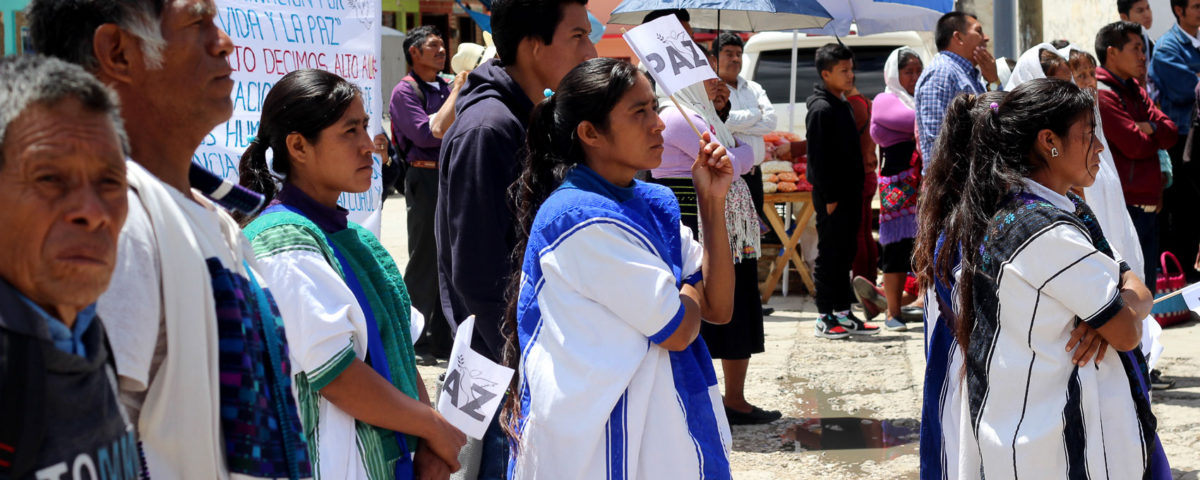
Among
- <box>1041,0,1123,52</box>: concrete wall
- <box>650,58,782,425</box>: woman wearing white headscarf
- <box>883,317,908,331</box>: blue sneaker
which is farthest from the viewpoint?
<box>1041,0,1123,52</box>: concrete wall

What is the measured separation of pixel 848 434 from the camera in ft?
18.4

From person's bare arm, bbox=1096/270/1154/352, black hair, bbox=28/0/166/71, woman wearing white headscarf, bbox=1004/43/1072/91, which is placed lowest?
person's bare arm, bbox=1096/270/1154/352

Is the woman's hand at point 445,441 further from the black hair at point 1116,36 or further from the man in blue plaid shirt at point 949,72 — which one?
the black hair at point 1116,36

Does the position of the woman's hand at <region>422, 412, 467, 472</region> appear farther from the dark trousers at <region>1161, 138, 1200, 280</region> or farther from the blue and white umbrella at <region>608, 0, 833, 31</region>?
the dark trousers at <region>1161, 138, 1200, 280</region>

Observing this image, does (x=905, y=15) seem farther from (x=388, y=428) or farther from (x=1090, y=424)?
(x=388, y=428)

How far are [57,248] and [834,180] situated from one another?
6783 mm

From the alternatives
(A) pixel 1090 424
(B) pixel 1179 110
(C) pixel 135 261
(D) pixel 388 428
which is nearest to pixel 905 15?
(B) pixel 1179 110

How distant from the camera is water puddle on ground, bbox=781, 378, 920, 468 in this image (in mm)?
5266

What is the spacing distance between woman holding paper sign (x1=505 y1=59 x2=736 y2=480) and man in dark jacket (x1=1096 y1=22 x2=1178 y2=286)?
4.45m

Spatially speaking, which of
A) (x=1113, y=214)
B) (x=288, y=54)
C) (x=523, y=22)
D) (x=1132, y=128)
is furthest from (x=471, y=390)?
(x=1132, y=128)

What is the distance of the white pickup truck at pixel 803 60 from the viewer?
12172 mm

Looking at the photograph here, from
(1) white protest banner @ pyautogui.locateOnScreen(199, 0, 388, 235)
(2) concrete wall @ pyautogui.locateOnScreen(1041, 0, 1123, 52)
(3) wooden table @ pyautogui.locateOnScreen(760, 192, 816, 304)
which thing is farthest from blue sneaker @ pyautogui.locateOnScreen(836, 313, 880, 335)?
(2) concrete wall @ pyautogui.locateOnScreen(1041, 0, 1123, 52)

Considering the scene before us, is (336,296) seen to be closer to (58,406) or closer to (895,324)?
(58,406)

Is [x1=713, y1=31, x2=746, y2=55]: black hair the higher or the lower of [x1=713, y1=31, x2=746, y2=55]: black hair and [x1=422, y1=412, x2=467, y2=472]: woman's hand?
the higher
